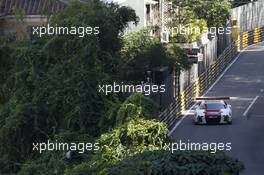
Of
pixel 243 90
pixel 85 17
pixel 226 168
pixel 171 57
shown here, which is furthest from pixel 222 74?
pixel 226 168

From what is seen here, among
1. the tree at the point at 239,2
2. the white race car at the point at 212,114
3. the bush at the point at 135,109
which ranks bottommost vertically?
the white race car at the point at 212,114

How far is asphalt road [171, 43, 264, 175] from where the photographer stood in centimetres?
3772

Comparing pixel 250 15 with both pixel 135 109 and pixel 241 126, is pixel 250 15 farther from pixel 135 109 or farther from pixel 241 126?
pixel 135 109

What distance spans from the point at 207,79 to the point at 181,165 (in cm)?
3238

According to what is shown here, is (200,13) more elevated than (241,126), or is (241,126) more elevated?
(200,13)

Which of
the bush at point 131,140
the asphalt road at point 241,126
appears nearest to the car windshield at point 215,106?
the asphalt road at point 241,126

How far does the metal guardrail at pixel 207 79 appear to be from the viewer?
44781 millimetres

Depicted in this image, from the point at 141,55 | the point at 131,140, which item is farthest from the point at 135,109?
the point at 141,55

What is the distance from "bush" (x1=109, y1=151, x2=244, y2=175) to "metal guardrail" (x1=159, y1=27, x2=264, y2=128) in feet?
48.2

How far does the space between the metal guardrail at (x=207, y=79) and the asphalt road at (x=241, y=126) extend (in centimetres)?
59

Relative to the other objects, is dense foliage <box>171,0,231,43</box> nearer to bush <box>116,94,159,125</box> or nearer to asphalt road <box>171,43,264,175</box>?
asphalt road <box>171,43,264,175</box>

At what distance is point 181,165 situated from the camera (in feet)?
84.0

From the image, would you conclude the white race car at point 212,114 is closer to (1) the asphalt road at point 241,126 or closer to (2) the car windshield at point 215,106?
(2) the car windshield at point 215,106

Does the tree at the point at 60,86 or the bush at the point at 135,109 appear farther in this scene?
the tree at the point at 60,86
